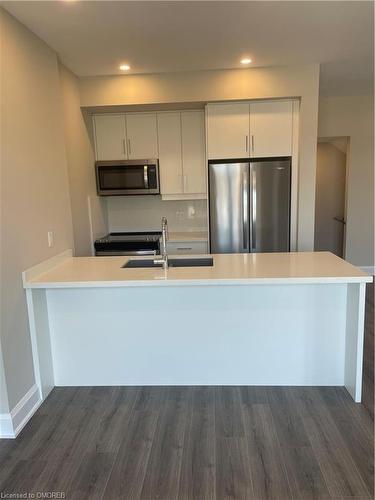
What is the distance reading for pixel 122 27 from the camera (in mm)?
2506

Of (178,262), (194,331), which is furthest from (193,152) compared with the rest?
(194,331)

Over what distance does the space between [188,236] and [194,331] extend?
2087mm

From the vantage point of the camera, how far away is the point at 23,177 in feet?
7.49

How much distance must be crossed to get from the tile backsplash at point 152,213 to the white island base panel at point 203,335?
2330 millimetres

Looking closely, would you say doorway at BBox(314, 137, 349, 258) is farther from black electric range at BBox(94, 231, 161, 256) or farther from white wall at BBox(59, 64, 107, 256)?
white wall at BBox(59, 64, 107, 256)

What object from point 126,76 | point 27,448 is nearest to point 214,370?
point 27,448

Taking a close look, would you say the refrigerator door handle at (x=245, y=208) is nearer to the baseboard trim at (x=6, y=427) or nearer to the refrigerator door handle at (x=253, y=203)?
the refrigerator door handle at (x=253, y=203)

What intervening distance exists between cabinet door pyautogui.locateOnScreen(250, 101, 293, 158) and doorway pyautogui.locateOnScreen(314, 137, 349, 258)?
8.21 ft

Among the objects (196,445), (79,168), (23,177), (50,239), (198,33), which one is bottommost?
(196,445)

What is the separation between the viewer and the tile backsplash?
470 centimetres

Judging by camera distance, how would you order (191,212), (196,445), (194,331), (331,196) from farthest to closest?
(331,196)
(191,212)
(194,331)
(196,445)

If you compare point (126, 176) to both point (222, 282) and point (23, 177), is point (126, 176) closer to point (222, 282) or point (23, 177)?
point (23, 177)

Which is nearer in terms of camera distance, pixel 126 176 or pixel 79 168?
pixel 79 168

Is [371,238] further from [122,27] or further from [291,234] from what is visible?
[122,27]
